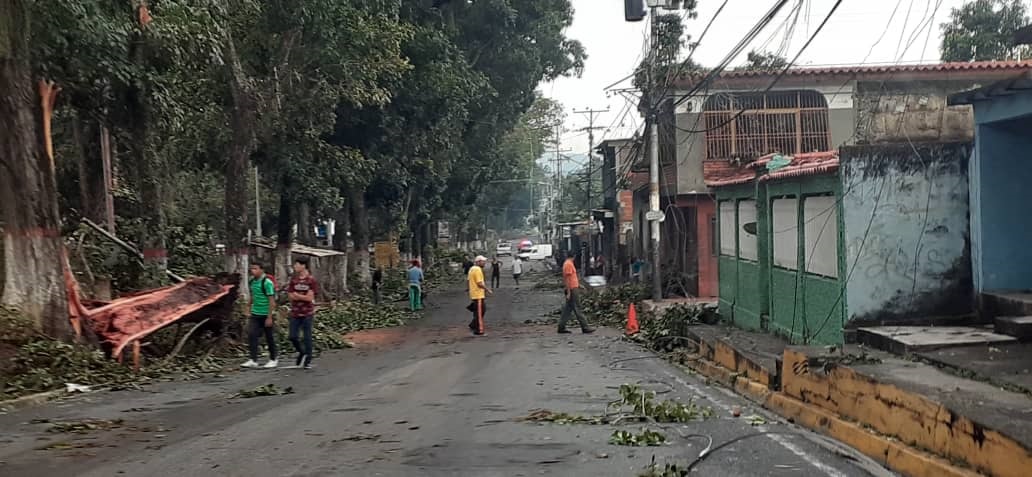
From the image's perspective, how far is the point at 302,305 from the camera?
15523 mm

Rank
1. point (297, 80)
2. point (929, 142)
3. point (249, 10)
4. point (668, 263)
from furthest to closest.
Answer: point (668, 263), point (297, 80), point (249, 10), point (929, 142)

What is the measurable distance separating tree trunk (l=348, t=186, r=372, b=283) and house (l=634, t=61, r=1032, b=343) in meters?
12.5

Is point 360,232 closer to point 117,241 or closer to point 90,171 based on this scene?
point 90,171

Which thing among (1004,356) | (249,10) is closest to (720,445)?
(1004,356)

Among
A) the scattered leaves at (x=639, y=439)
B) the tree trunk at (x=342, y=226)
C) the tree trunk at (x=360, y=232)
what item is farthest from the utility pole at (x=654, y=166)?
the scattered leaves at (x=639, y=439)

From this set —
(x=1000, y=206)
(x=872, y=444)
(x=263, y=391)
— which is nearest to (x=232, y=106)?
(x=263, y=391)

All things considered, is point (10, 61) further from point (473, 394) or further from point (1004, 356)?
point (1004, 356)

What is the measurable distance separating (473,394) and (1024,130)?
7.22 metres

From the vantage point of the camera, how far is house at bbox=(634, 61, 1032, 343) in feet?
41.9

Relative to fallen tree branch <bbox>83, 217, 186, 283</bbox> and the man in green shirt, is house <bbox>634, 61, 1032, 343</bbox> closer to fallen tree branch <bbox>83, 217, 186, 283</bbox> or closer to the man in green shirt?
the man in green shirt

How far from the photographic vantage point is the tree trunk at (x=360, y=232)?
35.3m

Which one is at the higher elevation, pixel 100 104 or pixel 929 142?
pixel 100 104

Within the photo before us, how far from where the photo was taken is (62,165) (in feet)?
79.0

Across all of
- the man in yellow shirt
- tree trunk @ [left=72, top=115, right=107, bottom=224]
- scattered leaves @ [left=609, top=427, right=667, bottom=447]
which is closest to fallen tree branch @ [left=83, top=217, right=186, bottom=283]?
tree trunk @ [left=72, top=115, right=107, bottom=224]
